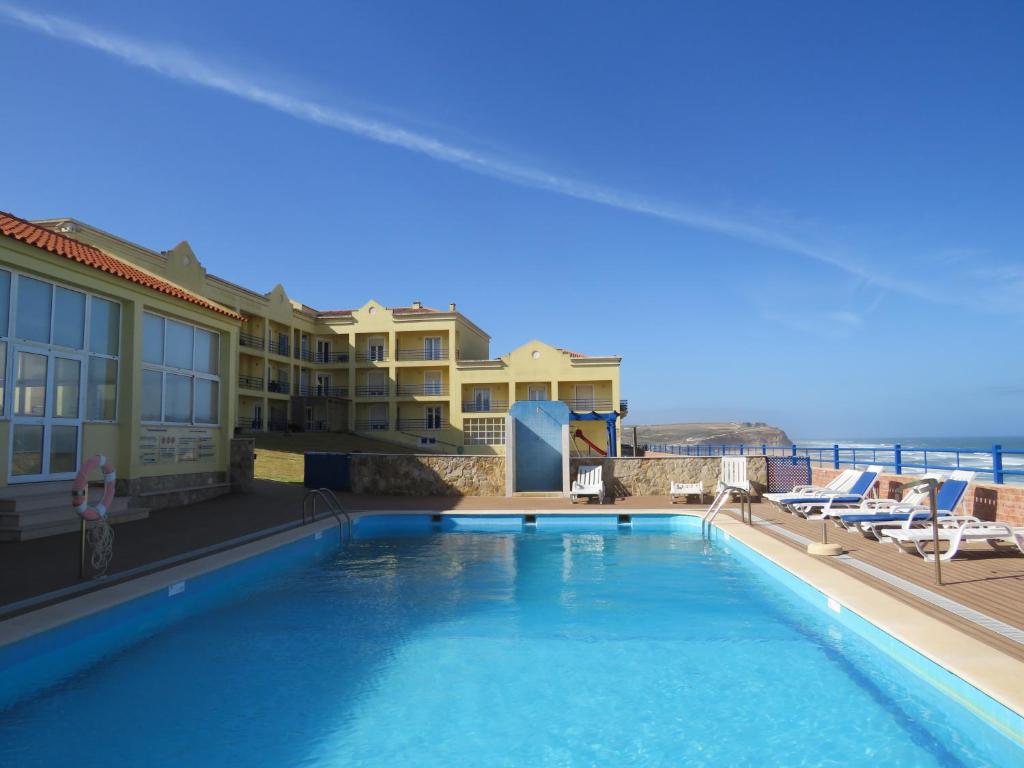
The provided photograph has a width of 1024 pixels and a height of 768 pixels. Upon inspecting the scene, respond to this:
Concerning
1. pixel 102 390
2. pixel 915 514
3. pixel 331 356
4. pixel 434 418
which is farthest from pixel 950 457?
pixel 102 390

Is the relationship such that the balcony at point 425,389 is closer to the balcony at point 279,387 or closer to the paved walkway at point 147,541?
the balcony at point 279,387

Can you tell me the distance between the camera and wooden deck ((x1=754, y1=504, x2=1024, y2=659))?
541 centimetres

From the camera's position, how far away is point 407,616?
733 centimetres

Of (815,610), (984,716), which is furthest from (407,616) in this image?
(984,716)

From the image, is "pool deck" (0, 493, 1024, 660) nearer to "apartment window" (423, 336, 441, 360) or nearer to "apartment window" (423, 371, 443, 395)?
"apartment window" (423, 371, 443, 395)

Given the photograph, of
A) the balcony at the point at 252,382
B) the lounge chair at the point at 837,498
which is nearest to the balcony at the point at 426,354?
the balcony at the point at 252,382

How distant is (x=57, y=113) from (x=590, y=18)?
10.6 metres

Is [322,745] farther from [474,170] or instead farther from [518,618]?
[474,170]

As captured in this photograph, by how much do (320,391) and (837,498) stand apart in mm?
37414

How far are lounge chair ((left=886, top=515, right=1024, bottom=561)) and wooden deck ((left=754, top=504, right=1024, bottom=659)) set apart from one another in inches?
5.5

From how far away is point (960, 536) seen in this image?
7.89 m

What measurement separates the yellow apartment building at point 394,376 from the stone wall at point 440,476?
1775cm

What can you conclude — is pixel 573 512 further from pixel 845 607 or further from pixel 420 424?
pixel 420 424

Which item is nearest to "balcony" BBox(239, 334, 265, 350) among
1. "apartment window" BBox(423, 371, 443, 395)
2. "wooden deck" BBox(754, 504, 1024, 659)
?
"apartment window" BBox(423, 371, 443, 395)
